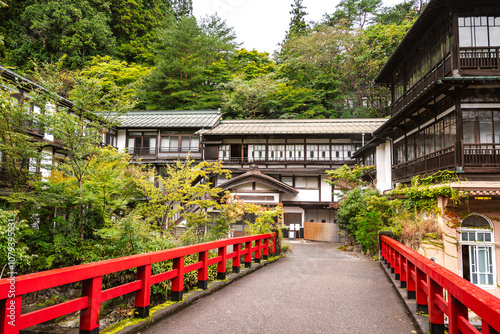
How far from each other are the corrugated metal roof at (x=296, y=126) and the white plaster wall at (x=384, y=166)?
479 cm

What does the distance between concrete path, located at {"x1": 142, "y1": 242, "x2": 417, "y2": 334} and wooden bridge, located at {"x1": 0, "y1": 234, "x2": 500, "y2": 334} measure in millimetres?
16

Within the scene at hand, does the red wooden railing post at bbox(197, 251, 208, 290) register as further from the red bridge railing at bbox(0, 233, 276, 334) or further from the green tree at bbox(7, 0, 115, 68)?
the green tree at bbox(7, 0, 115, 68)

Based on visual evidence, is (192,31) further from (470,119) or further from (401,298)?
(401,298)

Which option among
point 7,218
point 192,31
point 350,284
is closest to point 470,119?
point 350,284

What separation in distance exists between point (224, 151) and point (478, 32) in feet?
60.7

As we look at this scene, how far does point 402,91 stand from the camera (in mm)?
18031

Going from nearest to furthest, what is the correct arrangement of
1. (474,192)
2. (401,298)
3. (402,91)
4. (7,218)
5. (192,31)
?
(401,298) → (7,218) → (474,192) → (402,91) → (192,31)

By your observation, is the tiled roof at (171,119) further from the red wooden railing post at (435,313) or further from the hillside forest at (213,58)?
the red wooden railing post at (435,313)

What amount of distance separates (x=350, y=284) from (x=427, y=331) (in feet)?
11.2

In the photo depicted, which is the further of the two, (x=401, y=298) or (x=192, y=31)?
(x=192, y=31)

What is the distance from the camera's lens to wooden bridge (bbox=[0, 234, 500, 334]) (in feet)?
9.83

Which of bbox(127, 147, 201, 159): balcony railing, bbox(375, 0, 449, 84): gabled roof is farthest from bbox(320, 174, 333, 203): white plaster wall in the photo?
bbox(127, 147, 201, 159): balcony railing

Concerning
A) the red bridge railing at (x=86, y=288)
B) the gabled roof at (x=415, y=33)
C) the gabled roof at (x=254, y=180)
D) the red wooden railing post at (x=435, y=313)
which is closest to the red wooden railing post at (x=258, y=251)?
the red bridge railing at (x=86, y=288)

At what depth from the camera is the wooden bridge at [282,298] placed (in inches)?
118
